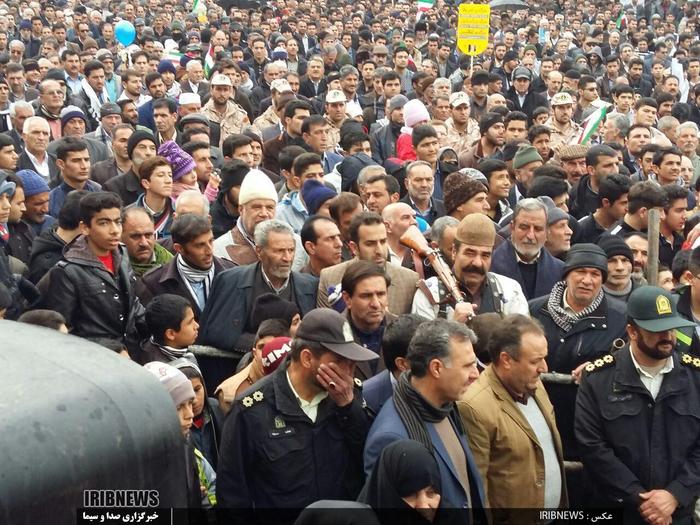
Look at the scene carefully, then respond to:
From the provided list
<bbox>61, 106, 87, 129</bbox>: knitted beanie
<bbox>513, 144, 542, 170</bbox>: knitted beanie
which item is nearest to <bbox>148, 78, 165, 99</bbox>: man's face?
<bbox>61, 106, 87, 129</bbox>: knitted beanie

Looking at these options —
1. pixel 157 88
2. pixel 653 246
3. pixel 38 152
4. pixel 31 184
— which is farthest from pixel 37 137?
pixel 653 246

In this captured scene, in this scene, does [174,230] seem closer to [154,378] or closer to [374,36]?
[154,378]

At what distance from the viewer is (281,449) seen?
4.53 m

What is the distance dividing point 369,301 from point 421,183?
330cm

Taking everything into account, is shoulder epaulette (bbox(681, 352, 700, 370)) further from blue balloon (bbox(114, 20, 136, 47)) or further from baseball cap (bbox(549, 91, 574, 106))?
blue balloon (bbox(114, 20, 136, 47))

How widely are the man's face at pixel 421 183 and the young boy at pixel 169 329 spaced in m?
3.37

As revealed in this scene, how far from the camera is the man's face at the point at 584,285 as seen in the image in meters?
5.95

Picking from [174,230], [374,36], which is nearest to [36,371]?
[174,230]

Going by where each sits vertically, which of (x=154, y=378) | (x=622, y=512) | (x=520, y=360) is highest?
(x=154, y=378)

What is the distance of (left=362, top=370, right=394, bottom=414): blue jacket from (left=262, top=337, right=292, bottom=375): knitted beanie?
0.41m

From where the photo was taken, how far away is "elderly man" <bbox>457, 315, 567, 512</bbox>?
4859 mm

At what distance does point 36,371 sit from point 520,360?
295cm

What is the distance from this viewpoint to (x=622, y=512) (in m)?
5.18

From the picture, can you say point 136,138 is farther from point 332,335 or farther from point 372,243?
point 332,335
